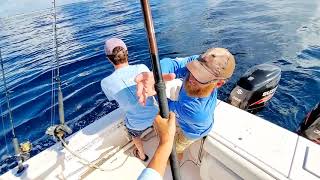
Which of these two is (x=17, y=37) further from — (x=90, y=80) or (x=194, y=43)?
(x=194, y=43)

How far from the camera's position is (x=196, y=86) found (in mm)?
1951

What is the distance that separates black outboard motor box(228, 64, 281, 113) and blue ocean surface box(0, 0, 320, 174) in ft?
1.60

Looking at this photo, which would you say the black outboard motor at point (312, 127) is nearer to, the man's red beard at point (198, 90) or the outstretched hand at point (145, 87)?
the man's red beard at point (198, 90)

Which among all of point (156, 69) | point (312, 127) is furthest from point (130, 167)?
point (312, 127)

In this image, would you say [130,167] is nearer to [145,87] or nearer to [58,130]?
[58,130]

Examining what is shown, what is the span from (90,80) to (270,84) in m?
5.10

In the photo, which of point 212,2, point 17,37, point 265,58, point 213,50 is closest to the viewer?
point 213,50

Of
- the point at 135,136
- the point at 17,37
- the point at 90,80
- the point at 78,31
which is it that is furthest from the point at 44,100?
the point at 17,37

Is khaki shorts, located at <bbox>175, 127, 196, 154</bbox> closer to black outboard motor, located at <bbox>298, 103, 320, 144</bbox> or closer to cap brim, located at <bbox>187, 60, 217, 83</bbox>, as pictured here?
cap brim, located at <bbox>187, 60, 217, 83</bbox>

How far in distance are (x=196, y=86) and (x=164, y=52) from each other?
23.9 feet

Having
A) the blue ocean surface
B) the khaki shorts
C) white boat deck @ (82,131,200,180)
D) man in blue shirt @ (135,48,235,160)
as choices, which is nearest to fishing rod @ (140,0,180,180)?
man in blue shirt @ (135,48,235,160)

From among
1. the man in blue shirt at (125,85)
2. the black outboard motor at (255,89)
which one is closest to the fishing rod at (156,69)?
the man in blue shirt at (125,85)

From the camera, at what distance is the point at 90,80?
24.4 ft

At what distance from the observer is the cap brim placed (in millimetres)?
1767
